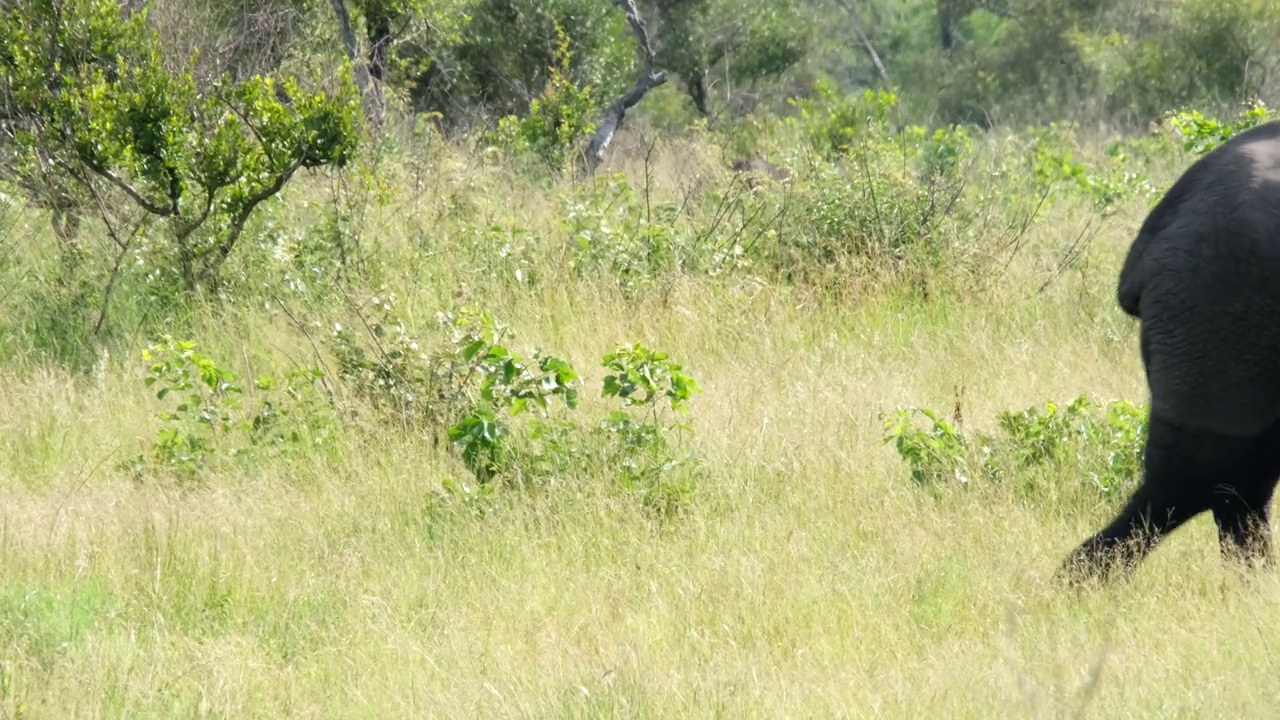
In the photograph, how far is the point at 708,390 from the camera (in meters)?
7.20

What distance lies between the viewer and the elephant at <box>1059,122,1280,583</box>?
4.16 m

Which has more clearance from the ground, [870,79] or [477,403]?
[870,79]

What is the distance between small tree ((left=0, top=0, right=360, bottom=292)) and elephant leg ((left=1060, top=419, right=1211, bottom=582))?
5008 mm

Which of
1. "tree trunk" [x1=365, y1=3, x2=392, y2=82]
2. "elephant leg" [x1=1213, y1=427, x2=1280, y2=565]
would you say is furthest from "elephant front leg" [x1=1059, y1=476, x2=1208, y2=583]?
"tree trunk" [x1=365, y1=3, x2=392, y2=82]

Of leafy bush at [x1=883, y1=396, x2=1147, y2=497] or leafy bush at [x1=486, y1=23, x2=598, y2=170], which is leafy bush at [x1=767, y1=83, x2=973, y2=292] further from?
leafy bush at [x1=883, y1=396, x2=1147, y2=497]

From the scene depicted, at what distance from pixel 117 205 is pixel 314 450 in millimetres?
3746

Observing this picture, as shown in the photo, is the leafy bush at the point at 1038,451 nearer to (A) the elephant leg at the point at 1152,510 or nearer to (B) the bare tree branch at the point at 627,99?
(A) the elephant leg at the point at 1152,510

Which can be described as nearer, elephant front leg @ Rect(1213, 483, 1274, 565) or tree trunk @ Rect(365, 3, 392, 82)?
elephant front leg @ Rect(1213, 483, 1274, 565)

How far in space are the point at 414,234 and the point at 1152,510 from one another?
19.3ft

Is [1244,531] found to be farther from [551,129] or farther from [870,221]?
[551,129]

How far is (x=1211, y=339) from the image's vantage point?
4.22 meters

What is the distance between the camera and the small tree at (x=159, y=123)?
7949 millimetres

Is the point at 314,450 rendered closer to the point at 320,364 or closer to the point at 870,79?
the point at 320,364

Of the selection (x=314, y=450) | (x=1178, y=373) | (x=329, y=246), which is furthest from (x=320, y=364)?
(x=1178, y=373)
